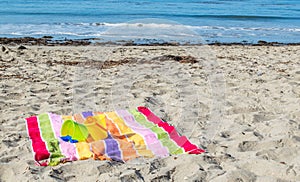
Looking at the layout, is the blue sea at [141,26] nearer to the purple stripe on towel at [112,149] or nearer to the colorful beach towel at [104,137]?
the colorful beach towel at [104,137]

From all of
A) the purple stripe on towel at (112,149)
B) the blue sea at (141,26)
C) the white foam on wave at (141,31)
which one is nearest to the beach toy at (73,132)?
the purple stripe on towel at (112,149)

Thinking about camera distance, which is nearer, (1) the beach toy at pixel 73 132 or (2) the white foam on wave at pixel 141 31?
(1) the beach toy at pixel 73 132

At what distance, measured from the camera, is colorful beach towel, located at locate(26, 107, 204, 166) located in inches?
125

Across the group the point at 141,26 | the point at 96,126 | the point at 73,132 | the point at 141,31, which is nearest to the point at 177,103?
the point at 96,126

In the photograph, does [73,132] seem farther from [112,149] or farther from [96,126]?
[112,149]

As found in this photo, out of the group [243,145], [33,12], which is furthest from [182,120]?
[33,12]

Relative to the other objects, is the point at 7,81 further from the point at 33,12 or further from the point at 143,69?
the point at 33,12

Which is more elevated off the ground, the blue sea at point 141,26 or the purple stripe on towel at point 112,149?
the blue sea at point 141,26

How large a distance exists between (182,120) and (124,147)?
3.01 ft

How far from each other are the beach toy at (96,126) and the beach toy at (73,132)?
6cm

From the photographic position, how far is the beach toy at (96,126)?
3574 mm

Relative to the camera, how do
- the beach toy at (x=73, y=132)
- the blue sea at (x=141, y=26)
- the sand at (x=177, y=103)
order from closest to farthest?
the sand at (x=177, y=103), the beach toy at (x=73, y=132), the blue sea at (x=141, y=26)

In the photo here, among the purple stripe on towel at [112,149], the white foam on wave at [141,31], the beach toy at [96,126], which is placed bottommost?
the purple stripe on towel at [112,149]

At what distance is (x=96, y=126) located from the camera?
12.4 ft
